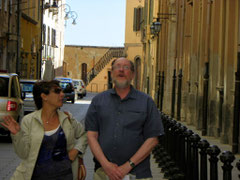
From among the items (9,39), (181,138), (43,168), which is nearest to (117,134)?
(43,168)

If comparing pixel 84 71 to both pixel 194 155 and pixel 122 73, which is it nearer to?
pixel 194 155

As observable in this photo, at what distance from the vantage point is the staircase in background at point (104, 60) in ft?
252

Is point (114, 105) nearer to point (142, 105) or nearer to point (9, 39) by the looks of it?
point (142, 105)

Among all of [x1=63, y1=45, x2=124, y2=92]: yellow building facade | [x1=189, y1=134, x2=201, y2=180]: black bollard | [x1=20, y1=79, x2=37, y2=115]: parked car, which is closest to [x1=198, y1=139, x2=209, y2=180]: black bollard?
[x1=189, y1=134, x2=201, y2=180]: black bollard

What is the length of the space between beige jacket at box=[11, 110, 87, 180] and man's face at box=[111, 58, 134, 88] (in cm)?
56

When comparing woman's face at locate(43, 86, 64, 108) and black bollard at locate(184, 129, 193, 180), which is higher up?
woman's face at locate(43, 86, 64, 108)

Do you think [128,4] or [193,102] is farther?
[128,4]

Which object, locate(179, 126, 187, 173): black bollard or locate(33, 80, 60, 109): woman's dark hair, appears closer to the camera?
locate(33, 80, 60, 109): woman's dark hair

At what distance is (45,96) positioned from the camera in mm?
5793

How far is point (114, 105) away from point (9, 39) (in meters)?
30.4

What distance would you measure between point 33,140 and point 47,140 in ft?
0.36

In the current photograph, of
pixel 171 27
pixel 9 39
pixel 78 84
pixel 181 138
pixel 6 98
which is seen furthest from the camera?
pixel 78 84

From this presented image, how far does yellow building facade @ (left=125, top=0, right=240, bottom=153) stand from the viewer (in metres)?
16.5

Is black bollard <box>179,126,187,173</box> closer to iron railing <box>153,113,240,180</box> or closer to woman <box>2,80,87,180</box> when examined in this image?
iron railing <box>153,113,240,180</box>
